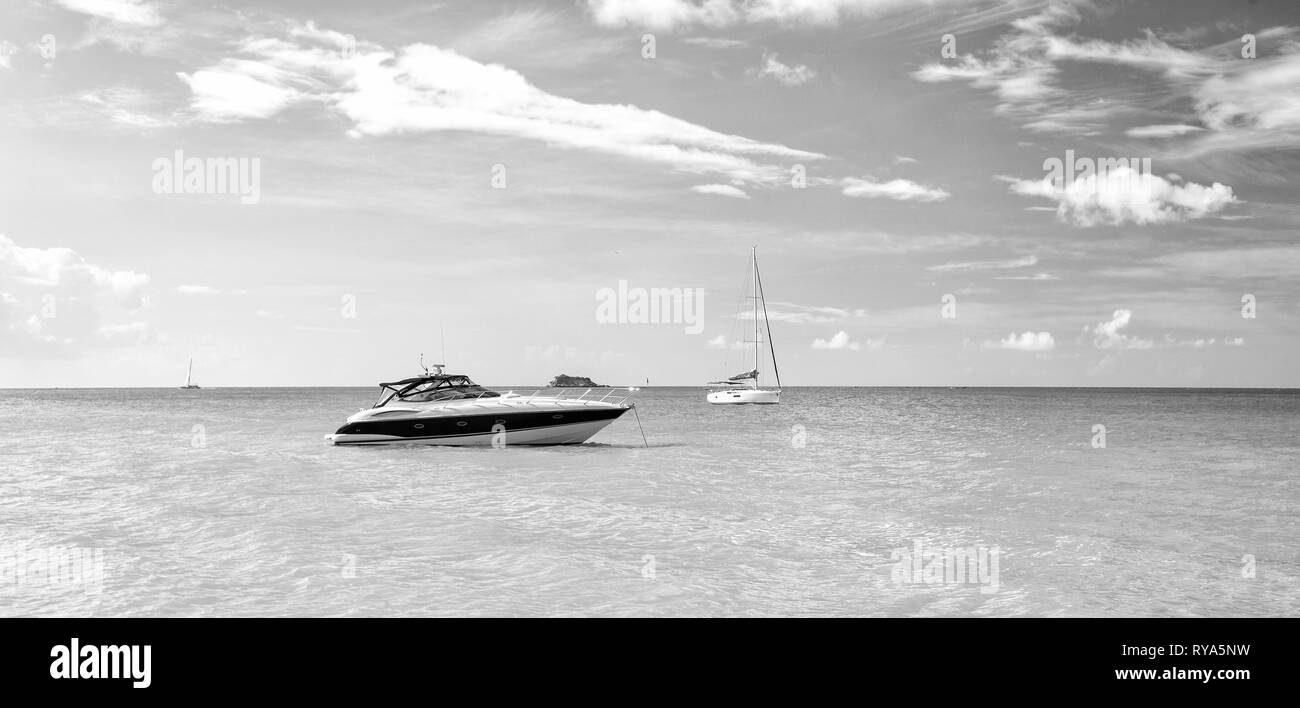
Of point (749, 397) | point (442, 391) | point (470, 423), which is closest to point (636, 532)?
point (470, 423)

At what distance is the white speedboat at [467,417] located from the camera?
31.0 metres

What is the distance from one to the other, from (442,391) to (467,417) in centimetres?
188

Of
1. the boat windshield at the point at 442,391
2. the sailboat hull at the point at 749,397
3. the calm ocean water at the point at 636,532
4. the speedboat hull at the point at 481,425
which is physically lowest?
the sailboat hull at the point at 749,397

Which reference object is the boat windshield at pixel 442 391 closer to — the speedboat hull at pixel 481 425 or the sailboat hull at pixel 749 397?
the speedboat hull at pixel 481 425

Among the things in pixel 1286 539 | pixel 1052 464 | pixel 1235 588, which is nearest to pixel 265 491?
pixel 1235 588

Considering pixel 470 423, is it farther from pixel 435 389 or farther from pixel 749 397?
pixel 749 397

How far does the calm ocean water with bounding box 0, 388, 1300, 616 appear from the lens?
9680 mm

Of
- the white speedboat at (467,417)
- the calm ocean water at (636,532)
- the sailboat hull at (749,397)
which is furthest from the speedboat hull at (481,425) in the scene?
the sailboat hull at (749,397)

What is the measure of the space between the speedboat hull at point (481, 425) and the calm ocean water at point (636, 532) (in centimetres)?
77

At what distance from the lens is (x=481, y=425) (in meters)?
31.1
